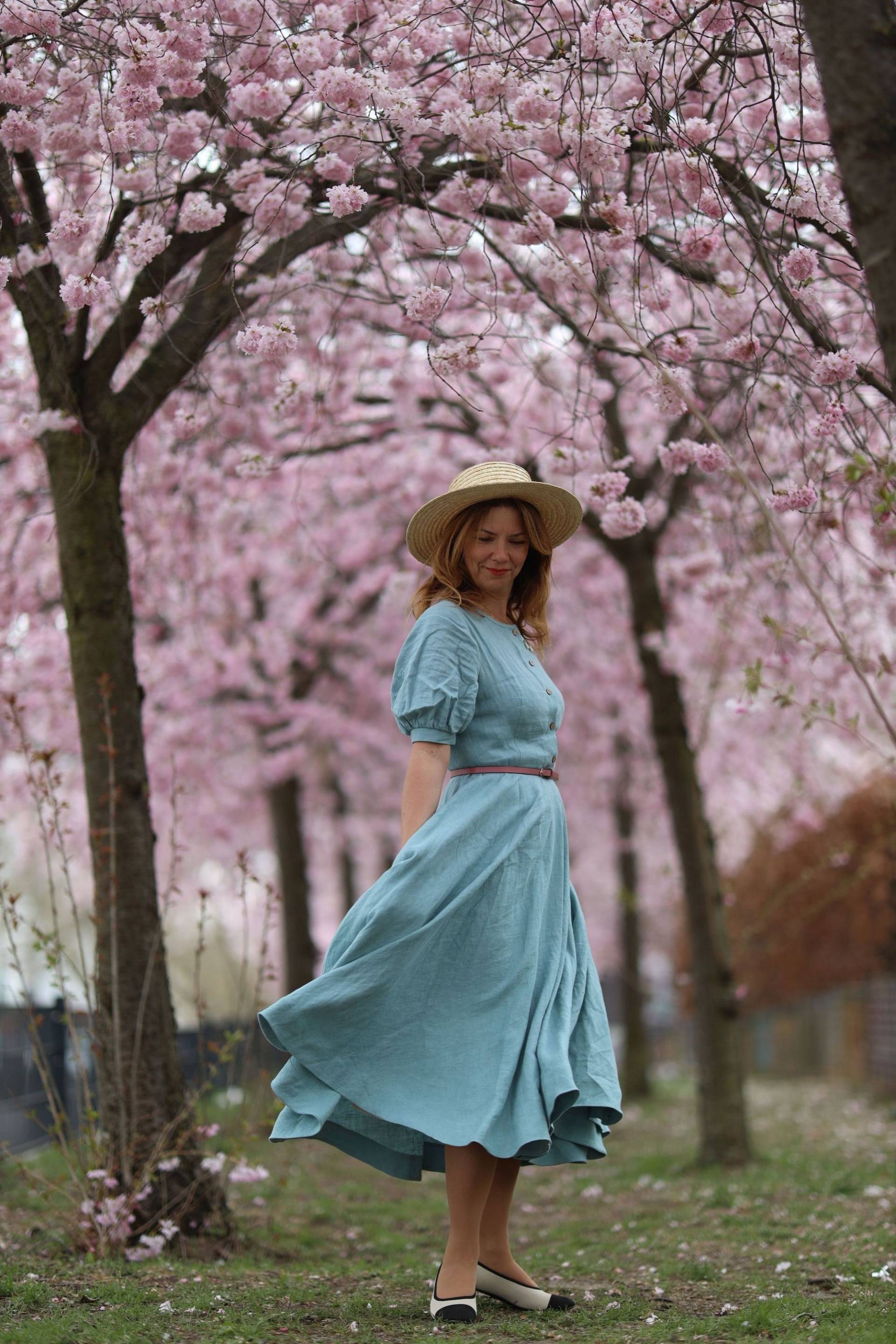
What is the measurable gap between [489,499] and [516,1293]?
1963 mm

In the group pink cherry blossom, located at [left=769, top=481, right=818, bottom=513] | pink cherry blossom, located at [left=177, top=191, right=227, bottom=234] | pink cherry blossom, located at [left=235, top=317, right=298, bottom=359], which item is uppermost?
pink cherry blossom, located at [left=177, top=191, right=227, bottom=234]

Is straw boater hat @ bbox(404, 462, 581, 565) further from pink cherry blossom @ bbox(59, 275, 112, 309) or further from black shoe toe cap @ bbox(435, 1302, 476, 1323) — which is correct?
black shoe toe cap @ bbox(435, 1302, 476, 1323)

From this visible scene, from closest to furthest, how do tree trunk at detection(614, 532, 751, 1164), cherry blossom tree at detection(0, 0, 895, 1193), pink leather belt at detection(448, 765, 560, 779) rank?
pink leather belt at detection(448, 765, 560, 779)
cherry blossom tree at detection(0, 0, 895, 1193)
tree trunk at detection(614, 532, 751, 1164)

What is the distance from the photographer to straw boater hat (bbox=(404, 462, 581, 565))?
3354 millimetres

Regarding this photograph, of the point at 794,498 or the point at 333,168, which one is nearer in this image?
the point at 333,168

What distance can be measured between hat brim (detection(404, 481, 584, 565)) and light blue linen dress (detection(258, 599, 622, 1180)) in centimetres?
33

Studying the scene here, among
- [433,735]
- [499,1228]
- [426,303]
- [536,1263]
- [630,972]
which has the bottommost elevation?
[630,972]

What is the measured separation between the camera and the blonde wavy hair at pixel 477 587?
340 centimetres

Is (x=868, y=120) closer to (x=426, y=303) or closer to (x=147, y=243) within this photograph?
(x=426, y=303)

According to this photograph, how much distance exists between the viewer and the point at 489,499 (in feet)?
11.1

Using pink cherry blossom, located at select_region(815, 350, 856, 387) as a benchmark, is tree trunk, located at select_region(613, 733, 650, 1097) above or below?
below

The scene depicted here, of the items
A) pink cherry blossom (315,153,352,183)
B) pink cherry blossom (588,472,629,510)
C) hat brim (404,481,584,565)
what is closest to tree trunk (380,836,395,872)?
pink cherry blossom (588,472,629,510)

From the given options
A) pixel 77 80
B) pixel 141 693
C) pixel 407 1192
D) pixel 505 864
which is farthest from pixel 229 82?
pixel 407 1192

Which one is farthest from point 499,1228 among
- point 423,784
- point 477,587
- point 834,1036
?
point 834,1036
